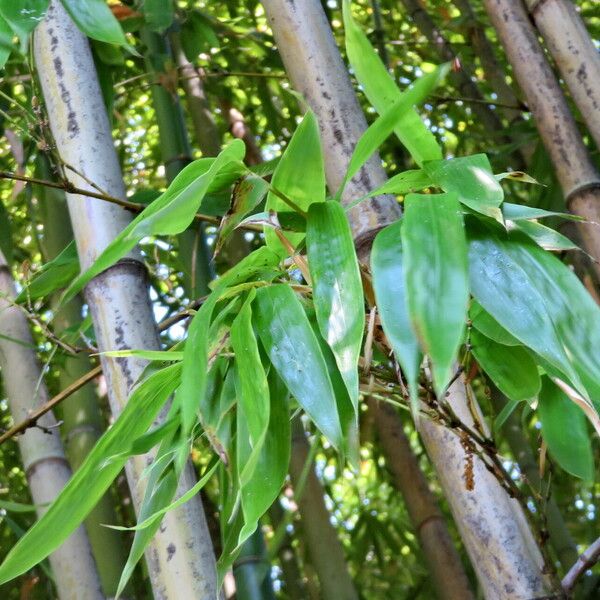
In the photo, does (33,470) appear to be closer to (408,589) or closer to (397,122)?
(397,122)

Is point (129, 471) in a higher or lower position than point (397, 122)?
lower

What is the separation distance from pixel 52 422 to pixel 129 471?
428mm

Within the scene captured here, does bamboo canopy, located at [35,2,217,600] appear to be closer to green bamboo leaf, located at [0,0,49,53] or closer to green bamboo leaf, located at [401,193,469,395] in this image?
green bamboo leaf, located at [0,0,49,53]

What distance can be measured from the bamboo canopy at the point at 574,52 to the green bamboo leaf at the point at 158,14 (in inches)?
15.3

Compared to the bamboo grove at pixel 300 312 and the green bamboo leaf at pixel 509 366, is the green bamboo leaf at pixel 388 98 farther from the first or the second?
the green bamboo leaf at pixel 509 366

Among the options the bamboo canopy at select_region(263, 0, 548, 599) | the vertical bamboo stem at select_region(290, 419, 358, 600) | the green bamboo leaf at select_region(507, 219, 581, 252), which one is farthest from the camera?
the vertical bamboo stem at select_region(290, 419, 358, 600)

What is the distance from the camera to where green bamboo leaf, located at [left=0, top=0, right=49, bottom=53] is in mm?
664

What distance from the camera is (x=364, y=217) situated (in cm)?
73

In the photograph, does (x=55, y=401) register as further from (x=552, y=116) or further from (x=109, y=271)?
(x=552, y=116)

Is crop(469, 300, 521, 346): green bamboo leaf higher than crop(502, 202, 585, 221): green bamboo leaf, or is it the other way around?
crop(502, 202, 585, 221): green bamboo leaf

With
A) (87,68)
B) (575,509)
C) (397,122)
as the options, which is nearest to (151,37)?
(87,68)

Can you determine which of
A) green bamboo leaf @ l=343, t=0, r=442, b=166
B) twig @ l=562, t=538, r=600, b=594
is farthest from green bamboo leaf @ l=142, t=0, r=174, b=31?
twig @ l=562, t=538, r=600, b=594

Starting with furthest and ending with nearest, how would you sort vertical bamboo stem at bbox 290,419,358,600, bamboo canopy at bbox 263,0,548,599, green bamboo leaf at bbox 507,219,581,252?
vertical bamboo stem at bbox 290,419,358,600, bamboo canopy at bbox 263,0,548,599, green bamboo leaf at bbox 507,219,581,252

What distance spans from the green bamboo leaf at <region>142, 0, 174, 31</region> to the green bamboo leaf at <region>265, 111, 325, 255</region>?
51 cm
